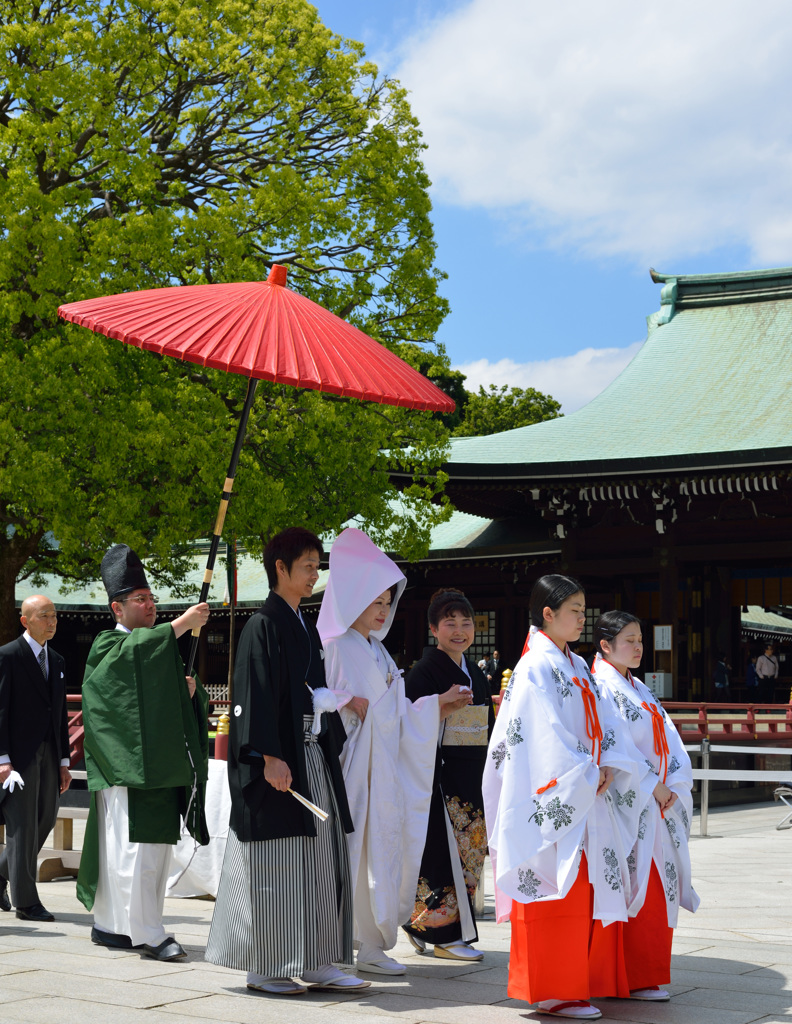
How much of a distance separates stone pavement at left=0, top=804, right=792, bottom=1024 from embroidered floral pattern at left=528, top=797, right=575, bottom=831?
61 cm

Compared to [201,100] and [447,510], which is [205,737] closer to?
[447,510]

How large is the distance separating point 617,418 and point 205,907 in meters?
10.4

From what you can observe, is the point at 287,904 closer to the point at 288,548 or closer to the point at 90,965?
the point at 90,965

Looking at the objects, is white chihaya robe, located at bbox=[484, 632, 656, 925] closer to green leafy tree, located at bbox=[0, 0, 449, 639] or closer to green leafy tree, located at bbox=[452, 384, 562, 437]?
green leafy tree, located at bbox=[0, 0, 449, 639]

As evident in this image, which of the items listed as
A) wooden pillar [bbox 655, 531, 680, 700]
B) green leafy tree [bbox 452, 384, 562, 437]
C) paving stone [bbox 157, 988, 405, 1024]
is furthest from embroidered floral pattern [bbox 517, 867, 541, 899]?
green leafy tree [bbox 452, 384, 562, 437]

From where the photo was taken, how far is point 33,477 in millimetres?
10031

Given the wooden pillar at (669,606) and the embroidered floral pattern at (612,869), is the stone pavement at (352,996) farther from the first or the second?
the wooden pillar at (669,606)

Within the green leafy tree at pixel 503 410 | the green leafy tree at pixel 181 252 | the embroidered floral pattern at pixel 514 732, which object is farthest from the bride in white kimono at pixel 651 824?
the green leafy tree at pixel 503 410

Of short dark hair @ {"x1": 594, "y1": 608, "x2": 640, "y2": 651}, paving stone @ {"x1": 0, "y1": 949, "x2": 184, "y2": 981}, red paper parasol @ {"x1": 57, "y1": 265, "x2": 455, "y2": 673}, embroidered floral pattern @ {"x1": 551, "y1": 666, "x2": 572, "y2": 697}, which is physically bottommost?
paving stone @ {"x1": 0, "y1": 949, "x2": 184, "y2": 981}

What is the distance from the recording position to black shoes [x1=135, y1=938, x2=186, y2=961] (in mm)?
4258

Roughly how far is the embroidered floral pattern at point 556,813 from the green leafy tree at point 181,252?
733 centimetres

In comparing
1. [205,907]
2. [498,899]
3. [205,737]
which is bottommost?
[205,907]

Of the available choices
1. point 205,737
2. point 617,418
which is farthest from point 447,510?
point 205,737

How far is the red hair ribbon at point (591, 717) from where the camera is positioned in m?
3.87
